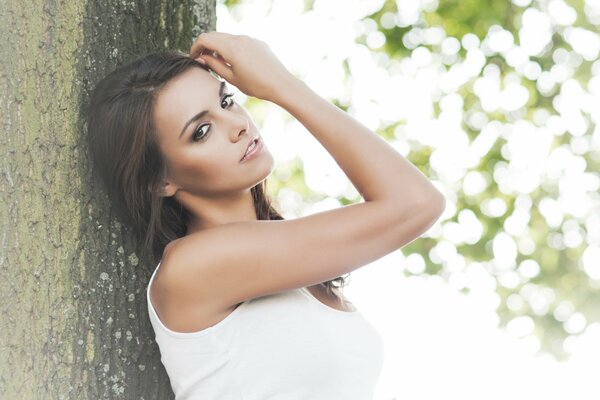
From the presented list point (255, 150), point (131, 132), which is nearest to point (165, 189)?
point (131, 132)

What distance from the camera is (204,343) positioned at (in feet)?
8.86

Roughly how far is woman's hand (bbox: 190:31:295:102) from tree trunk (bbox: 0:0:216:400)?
26 cm

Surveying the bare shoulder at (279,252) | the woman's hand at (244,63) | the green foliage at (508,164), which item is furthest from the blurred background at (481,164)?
the bare shoulder at (279,252)

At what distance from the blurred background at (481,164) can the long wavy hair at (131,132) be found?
4.41 meters

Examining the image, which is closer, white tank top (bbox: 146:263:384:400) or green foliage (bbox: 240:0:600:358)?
white tank top (bbox: 146:263:384:400)

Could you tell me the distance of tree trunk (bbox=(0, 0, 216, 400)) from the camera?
2658mm

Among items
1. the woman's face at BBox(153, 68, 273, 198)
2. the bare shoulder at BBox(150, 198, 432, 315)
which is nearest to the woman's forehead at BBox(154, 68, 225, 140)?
the woman's face at BBox(153, 68, 273, 198)

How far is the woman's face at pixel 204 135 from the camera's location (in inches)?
108

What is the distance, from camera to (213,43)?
2844mm

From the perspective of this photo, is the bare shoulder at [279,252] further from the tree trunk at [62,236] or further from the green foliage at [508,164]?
the green foliage at [508,164]

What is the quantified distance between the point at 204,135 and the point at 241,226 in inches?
11.9

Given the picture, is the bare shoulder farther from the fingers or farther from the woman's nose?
the fingers

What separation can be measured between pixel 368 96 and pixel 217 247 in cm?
571

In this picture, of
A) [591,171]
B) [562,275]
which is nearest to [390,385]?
[562,275]
